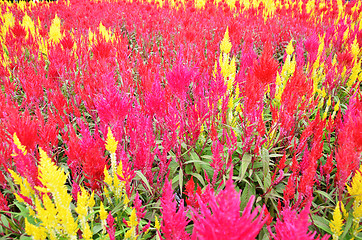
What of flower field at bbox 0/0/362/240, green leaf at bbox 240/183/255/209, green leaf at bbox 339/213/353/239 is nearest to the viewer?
flower field at bbox 0/0/362/240

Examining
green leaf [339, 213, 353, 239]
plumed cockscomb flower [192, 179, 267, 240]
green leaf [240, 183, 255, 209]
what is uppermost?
plumed cockscomb flower [192, 179, 267, 240]

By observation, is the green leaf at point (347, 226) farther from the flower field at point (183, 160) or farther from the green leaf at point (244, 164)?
the green leaf at point (244, 164)

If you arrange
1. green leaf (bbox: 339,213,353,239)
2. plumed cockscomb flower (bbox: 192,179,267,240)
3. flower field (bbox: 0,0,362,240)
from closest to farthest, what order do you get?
1. plumed cockscomb flower (bbox: 192,179,267,240)
2. flower field (bbox: 0,0,362,240)
3. green leaf (bbox: 339,213,353,239)

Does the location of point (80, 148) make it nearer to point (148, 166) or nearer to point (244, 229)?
point (148, 166)

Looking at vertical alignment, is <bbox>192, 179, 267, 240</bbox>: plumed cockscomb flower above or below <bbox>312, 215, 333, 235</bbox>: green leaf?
above

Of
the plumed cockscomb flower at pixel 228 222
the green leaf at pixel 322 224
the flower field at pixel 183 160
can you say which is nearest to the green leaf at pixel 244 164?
the flower field at pixel 183 160

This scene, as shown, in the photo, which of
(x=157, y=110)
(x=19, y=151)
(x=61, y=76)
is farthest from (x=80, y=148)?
(x=61, y=76)

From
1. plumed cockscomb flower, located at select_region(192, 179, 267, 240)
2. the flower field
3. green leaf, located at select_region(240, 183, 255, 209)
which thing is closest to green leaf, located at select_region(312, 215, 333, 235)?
the flower field

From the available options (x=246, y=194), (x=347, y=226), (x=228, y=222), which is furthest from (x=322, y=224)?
(x=228, y=222)

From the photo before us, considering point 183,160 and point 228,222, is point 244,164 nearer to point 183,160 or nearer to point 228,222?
point 183,160

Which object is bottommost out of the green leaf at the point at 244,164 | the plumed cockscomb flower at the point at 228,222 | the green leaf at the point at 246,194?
the green leaf at the point at 246,194

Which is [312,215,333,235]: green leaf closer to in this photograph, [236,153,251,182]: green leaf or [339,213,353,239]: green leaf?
[339,213,353,239]: green leaf

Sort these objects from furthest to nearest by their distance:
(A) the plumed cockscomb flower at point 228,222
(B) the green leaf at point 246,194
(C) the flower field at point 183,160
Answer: (B) the green leaf at point 246,194 < (C) the flower field at point 183,160 < (A) the plumed cockscomb flower at point 228,222

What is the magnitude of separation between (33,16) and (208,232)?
8174 millimetres
